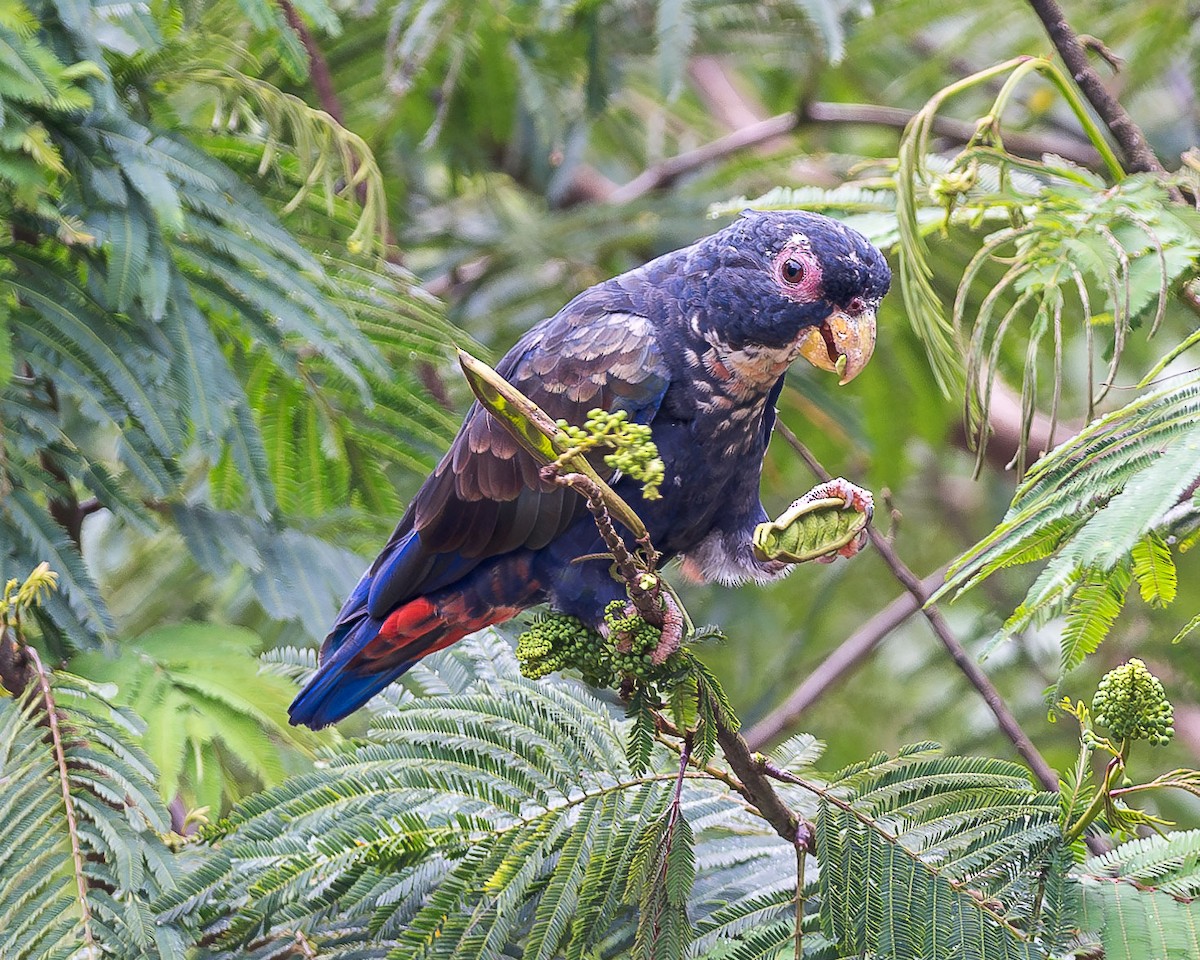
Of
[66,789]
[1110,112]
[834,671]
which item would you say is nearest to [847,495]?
[1110,112]

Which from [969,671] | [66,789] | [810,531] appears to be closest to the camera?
[810,531]

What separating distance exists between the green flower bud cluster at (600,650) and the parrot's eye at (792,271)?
89cm

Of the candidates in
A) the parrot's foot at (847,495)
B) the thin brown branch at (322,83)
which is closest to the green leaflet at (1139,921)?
the parrot's foot at (847,495)

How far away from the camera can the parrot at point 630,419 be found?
8.88ft

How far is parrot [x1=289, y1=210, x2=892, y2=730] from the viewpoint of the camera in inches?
107

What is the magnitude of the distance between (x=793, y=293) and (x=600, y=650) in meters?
0.98

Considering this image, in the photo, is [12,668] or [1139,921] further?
[12,668]

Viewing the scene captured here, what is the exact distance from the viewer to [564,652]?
7.01ft

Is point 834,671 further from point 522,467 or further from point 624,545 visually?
point 624,545

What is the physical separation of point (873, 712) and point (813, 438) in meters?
1.45

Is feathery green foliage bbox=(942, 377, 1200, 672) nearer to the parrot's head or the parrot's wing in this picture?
the parrot's head

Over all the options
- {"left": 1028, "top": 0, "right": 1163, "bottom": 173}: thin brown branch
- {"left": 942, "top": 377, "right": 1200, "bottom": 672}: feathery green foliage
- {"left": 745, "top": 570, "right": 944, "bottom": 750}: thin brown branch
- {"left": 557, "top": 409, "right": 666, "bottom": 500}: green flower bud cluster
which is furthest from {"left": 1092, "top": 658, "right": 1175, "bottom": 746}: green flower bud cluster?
{"left": 745, "top": 570, "right": 944, "bottom": 750}: thin brown branch

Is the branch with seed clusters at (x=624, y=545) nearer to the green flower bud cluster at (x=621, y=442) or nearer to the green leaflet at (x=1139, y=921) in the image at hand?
the green flower bud cluster at (x=621, y=442)

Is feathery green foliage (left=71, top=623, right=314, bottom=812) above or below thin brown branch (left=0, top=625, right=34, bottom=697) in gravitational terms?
Answer: below
